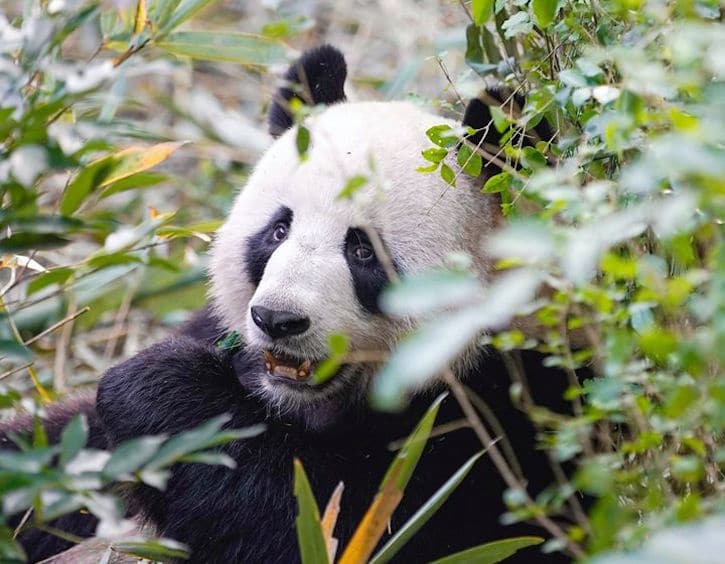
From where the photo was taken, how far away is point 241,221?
3467 millimetres

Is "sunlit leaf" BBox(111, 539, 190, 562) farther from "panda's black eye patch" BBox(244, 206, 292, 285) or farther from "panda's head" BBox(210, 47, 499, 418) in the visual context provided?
"panda's black eye patch" BBox(244, 206, 292, 285)

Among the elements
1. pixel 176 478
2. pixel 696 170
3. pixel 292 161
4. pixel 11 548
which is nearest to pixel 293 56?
pixel 292 161

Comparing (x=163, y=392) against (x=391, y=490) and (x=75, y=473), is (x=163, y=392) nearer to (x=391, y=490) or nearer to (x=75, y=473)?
(x=391, y=490)

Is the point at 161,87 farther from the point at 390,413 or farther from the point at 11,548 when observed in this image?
the point at 11,548

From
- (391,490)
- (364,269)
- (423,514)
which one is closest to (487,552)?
(423,514)

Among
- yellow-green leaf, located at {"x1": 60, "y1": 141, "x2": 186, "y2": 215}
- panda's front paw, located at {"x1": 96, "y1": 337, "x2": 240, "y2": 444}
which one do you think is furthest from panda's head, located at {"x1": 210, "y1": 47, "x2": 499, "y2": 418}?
yellow-green leaf, located at {"x1": 60, "y1": 141, "x2": 186, "y2": 215}

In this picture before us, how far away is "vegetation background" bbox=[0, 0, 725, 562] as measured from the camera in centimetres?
151

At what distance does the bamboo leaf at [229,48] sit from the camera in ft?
12.3

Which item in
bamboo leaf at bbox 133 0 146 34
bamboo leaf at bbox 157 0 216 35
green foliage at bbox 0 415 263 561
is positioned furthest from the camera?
bamboo leaf at bbox 157 0 216 35

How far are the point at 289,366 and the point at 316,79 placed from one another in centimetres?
114

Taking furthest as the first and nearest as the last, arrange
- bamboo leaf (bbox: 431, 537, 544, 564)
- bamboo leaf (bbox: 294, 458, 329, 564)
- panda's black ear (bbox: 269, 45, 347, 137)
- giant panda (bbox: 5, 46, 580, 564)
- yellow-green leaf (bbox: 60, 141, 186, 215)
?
panda's black ear (bbox: 269, 45, 347, 137) → giant panda (bbox: 5, 46, 580, 564) → bamboo leaf (bbox: 431, 537, 544, 564) → bamboo leaf (bbox: 294, 458, 329, 564) → yellow-green leaf (bbox: 60, 141, 186, 215)

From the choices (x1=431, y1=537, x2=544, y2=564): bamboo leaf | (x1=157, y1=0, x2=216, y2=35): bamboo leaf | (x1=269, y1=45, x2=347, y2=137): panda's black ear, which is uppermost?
(x1=157, y1=0, x2=216, y2=35): bamboo leaf

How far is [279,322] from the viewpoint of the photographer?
112 inches

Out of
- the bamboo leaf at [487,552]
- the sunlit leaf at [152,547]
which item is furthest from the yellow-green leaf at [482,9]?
the sunlit leaf at [152,547]
